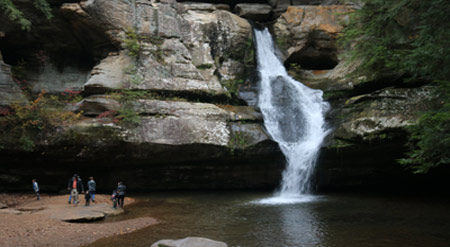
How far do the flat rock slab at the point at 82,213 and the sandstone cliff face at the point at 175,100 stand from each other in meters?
3.67

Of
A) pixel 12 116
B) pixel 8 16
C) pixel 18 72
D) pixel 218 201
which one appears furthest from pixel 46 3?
pixel 218 201

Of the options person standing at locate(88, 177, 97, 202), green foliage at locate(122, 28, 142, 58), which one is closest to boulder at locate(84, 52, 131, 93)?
green foliage at locate(122, 28, 142, 58)

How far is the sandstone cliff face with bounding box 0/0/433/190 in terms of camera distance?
14594 mm

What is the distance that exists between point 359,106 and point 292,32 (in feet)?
28.0

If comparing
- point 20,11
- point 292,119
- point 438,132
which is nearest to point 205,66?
point 292,119

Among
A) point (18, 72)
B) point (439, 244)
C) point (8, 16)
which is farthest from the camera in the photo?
point (18, 72)

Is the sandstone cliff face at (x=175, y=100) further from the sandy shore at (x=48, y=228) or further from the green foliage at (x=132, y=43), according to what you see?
the sandy shore at (x=48, y=228)

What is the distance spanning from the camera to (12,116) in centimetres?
1403

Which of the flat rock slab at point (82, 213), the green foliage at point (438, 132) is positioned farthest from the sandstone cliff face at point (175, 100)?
the green foliage at point (438, 132)

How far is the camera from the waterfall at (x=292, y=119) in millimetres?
15727

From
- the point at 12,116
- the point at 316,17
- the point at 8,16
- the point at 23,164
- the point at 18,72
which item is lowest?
the point at 23,164

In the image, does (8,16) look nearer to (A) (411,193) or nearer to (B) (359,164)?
(B) (359,164)

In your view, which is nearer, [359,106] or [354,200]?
[354,200]

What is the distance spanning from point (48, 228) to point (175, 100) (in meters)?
9.19
